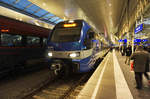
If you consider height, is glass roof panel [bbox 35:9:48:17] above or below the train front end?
above

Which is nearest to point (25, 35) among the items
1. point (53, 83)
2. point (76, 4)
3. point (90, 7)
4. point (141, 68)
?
point (53, 83)

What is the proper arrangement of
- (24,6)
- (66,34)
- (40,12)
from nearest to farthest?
(66,34)
(24,6)
(40,12)

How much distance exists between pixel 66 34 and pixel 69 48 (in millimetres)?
773

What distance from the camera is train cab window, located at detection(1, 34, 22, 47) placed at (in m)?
4.97

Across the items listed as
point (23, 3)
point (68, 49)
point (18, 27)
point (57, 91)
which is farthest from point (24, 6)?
point (57, 91)

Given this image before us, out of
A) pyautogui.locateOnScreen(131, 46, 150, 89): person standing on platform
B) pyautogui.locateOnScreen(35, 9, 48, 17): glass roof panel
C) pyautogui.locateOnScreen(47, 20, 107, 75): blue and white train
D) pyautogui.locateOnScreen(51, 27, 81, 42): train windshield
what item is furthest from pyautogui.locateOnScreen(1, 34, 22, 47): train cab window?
pyautogui.locateOnScreen(35, 9, 48, 17): glass roof panel

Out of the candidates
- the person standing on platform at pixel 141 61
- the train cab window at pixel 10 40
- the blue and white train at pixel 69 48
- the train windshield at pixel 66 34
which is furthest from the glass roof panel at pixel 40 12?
the person standing on platform at pixel 141 61

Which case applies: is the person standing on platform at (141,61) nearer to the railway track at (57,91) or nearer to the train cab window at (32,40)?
the railway track at (57,91)

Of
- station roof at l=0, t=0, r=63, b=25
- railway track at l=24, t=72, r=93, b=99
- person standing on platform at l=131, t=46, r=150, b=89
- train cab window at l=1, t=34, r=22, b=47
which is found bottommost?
railway track at l=24, t=72, r=93, b=99

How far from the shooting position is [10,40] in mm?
5316

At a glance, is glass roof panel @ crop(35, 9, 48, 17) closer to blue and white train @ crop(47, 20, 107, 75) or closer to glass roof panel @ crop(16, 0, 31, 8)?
glass roof panel @ crop(16, 0, 31, 8)

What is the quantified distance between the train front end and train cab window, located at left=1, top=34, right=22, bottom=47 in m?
2.01

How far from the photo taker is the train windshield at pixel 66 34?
4.62 m

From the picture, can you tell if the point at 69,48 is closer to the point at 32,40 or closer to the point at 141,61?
the point at 141,61
